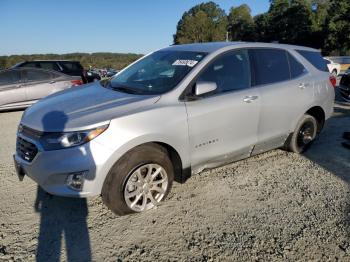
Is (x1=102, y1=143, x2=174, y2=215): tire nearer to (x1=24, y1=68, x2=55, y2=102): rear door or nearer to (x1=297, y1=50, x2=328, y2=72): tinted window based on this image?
(x1=297, y1=50, x2=328, y2=72): tinted window

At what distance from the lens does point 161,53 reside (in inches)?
185

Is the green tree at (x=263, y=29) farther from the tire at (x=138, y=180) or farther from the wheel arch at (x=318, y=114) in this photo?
the tire at (x=138, y=180)

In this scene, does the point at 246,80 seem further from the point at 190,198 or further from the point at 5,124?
the point at 5,124

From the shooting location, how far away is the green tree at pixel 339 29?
4228 centimetres

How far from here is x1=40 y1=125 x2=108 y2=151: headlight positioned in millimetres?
3094

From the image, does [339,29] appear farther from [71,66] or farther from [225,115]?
[225,115]

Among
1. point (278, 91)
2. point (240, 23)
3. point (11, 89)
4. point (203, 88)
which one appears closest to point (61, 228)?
point (203, 88)

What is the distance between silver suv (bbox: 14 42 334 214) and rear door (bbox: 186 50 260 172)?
0.04 ft

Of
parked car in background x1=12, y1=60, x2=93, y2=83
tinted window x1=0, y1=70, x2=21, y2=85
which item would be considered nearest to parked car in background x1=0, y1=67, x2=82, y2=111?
tinted window x1=0, y1=70, x2=21, y2=85

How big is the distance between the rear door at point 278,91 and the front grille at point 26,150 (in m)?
2.65

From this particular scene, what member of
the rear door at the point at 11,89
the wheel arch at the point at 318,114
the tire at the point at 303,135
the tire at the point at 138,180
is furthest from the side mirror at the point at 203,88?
the rear door at the point at 11,89

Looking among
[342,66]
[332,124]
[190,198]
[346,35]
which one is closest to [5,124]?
[190,198]

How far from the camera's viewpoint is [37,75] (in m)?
9.74

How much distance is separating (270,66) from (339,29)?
44.3 m
